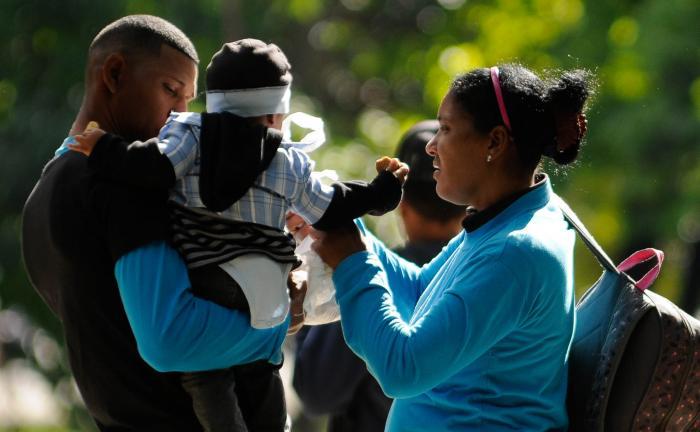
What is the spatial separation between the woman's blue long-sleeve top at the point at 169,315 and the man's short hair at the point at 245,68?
0.42 meters

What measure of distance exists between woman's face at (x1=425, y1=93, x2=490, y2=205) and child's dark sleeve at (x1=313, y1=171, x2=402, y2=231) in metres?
0.13

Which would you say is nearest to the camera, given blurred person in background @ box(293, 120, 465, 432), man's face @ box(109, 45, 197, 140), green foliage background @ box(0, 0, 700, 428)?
man's face @ box(109, 45, 197, 140)

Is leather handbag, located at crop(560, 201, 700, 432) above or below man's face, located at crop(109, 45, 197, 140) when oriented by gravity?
below

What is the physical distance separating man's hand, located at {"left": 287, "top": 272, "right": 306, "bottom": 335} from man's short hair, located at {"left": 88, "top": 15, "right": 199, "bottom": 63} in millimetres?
637

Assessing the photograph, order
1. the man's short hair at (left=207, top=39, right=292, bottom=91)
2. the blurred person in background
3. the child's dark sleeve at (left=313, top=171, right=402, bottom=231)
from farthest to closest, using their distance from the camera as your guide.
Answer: the blurred person in background → the child's dark sleeve at (left=313, top=171, right=402, bottom=231) → the man's short hair at (left=207, top=39, right=292, bottom=91)

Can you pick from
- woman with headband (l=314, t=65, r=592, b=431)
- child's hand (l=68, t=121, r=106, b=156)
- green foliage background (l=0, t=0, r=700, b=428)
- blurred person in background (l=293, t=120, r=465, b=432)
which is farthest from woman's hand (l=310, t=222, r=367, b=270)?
green foliage background (l=0, t=0, r=700, b=428)

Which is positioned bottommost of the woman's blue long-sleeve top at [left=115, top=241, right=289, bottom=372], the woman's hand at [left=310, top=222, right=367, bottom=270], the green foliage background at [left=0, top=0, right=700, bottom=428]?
the green foliage background at [left=0, top=0, right=700, bottom=428]

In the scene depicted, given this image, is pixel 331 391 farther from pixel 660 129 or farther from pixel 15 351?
pixel 15 351

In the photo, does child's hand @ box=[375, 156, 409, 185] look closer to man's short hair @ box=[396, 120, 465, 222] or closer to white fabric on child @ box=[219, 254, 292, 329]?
white fabric on child @ box=[219, 254, 292, 329]

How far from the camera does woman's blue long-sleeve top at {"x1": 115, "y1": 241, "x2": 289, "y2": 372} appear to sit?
2.55m

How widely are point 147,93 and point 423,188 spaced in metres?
1.31

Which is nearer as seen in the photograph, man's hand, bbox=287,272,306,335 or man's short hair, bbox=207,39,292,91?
man's short hair, bbox=207,39,292,91

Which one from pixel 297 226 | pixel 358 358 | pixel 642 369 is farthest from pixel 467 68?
pixel 642 369

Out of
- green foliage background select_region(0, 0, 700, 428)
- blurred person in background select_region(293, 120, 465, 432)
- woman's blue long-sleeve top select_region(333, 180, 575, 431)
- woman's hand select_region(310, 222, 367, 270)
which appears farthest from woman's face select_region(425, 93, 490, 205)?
green foliage background select_region(0, 0, 700, 428)
